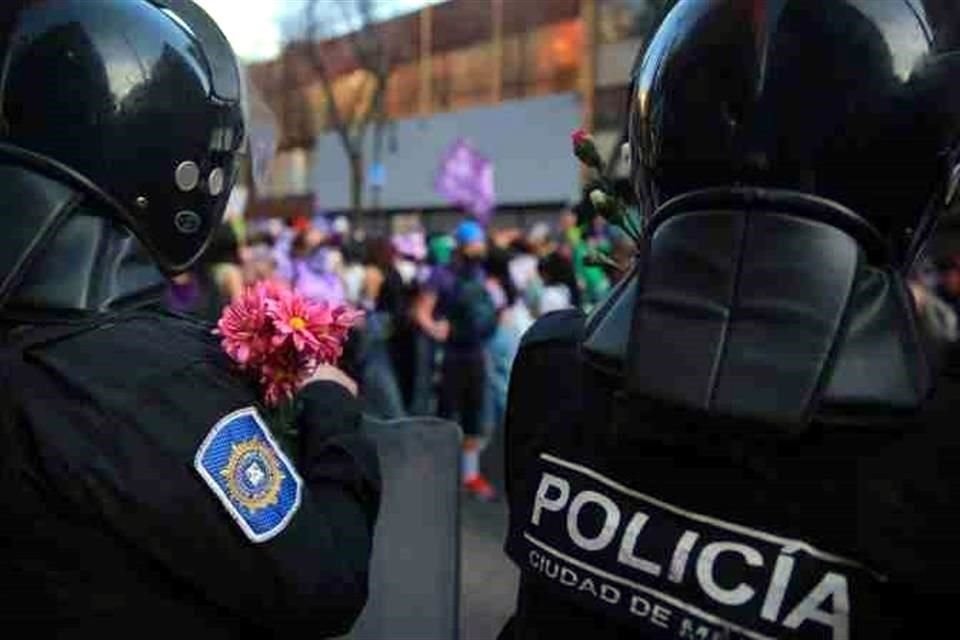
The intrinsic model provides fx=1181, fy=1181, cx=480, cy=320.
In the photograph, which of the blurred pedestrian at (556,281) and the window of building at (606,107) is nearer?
the blurred pedestrian at (556,281)

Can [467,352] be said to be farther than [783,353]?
Yes

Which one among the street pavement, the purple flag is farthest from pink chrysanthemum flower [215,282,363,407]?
the purple flag

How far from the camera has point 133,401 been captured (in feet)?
4.41

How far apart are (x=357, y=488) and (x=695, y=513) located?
53 centimetres

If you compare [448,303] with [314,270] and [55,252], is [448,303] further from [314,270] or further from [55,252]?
[55,252]

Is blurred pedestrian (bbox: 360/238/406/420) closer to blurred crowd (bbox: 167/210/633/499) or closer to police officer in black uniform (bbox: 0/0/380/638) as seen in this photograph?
blurred crowd (bbox: 167/210/633/499)

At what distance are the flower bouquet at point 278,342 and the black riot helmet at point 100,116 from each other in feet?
0.53

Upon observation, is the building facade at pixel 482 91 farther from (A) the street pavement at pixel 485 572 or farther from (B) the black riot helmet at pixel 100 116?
(B) the black riot helmet at pixel 100 116

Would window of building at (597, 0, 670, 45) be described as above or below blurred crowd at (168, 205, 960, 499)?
above

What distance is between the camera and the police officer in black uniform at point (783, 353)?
99 centimetres

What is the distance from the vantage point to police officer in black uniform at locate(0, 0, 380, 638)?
133cm

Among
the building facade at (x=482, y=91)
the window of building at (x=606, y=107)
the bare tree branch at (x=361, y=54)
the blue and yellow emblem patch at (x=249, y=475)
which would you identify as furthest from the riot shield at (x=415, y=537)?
the bare tree branch at (x=361, y=54)

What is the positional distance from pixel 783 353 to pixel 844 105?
0.23 m

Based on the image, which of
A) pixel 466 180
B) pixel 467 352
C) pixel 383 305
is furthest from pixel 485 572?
pixel 466 180
